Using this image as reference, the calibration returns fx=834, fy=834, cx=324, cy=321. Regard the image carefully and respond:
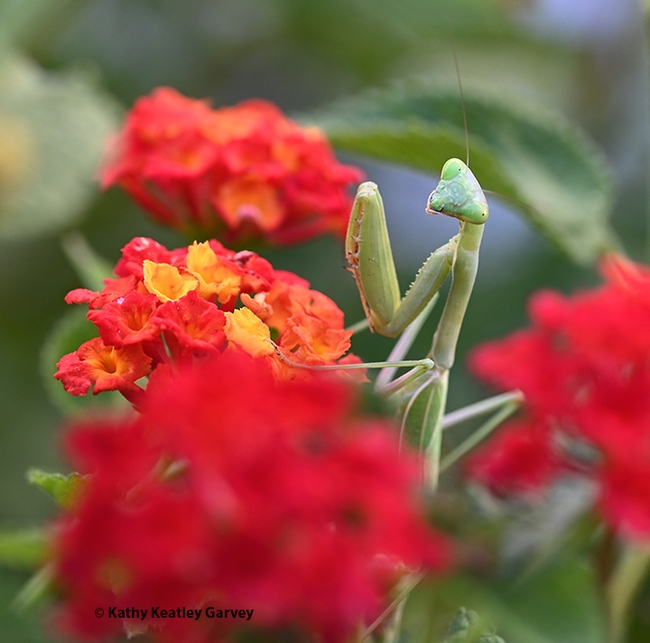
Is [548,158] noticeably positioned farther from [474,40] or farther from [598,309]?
[474,40]

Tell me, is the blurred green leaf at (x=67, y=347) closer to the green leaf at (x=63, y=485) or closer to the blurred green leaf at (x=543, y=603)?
the green leaf at (x=63, y=485)

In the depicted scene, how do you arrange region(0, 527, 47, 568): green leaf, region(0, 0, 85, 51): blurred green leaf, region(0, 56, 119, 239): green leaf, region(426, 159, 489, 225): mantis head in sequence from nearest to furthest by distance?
region(0, 527, 47, 568): green leaf → region(426, 159, 489, 225): mantis head → region(0, 0, 85, 51): blurred green leaf → region(0, 56, 119, 239): green leaf

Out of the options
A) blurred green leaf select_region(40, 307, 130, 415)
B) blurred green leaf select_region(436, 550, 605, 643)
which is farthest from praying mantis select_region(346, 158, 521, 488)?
blurred green leaf select_region(40, 307, 130, 415)

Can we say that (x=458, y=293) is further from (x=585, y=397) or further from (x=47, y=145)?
(x=47, y=145)

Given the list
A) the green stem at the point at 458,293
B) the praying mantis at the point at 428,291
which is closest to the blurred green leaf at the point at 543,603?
the praying mantis at the point at 428,291

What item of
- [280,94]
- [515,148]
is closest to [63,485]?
[515,148]

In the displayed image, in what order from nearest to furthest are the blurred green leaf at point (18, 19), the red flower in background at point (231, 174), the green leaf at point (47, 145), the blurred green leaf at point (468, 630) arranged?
1. the blurred green leaf at point (468, 630)
2. the red flower in background at point (231, 174)
3. the blurred green leaf at point (18, 19)
4. the green leaf at point (47, 145)

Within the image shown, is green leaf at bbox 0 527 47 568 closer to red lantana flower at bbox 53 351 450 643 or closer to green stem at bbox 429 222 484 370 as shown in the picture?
red lantana flower at bbox 53 351 450 643
